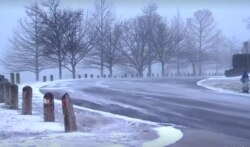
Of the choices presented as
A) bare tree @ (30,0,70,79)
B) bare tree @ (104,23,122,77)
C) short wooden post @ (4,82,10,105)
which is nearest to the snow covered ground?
short wooden post @ (4,82,10,105)

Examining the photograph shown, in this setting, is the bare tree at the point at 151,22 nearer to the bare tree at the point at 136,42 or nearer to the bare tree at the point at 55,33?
the bare tree at the point at 136,42

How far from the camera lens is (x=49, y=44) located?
48.2 metres

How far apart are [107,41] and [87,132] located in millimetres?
55351

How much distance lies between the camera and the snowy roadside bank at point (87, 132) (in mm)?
9312

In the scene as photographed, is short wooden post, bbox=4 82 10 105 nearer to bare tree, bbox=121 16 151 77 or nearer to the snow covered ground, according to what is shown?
the snow covered ground

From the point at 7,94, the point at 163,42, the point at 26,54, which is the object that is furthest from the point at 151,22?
the point at 7,94

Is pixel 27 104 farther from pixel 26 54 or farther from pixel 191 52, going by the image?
pixel 191 52

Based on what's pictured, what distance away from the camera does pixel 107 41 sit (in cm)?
6588

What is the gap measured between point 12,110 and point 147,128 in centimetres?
556

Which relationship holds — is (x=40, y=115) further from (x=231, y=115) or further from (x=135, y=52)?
(x=135, y=52)

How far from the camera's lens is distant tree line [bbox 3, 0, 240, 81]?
49.0 metres

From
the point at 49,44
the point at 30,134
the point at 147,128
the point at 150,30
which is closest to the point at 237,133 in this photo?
the point at 147,128

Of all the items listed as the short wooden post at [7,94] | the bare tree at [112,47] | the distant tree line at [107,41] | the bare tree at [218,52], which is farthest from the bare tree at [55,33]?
the bare tree at [218,52]

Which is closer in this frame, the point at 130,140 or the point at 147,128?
the point at 130,140
